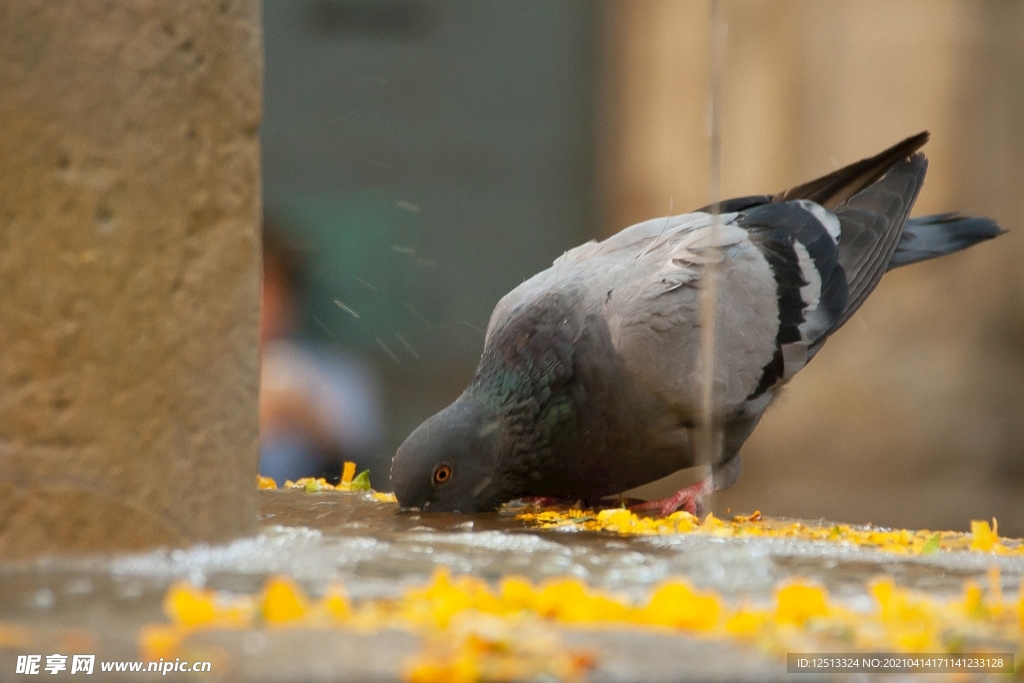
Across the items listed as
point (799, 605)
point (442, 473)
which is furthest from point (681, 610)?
point (442, 473)

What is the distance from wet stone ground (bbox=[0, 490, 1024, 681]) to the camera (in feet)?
4.83

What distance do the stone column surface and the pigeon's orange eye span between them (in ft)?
4.25

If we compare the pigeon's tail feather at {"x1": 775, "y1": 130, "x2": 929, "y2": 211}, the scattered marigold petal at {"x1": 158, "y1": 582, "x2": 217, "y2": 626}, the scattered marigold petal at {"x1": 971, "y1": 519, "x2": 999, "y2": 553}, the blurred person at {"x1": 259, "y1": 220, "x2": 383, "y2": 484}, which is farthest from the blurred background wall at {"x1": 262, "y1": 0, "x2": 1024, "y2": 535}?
the scattered marigold petal at {"x1": 158, "y1": 582, "x2": 217, "y2": 626}

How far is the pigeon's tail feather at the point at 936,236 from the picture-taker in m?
5.29

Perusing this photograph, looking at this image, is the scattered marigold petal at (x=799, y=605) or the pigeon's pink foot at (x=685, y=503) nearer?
the scattered marigold petal at (x=799, y=605)

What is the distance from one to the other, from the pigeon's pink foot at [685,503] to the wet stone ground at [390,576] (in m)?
0.92

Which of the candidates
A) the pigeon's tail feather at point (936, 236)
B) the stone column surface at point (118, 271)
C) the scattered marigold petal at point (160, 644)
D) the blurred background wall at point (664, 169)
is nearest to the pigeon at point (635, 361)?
the pigeon's tail feather at point (936, 236)

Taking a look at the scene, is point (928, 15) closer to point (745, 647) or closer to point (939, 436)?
point (939, 436)

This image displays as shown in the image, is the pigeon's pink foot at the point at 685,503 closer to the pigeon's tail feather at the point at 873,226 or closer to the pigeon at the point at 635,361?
the pigeon at the point at 635,361

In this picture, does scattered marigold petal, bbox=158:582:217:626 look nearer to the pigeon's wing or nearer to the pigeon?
the pigeon

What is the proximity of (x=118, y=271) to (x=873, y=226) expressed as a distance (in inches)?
152

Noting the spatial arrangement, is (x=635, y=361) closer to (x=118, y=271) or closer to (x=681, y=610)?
(x=118, y=271)

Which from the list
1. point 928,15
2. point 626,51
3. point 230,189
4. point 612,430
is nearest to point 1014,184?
point 928,15

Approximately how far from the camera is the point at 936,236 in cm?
537
